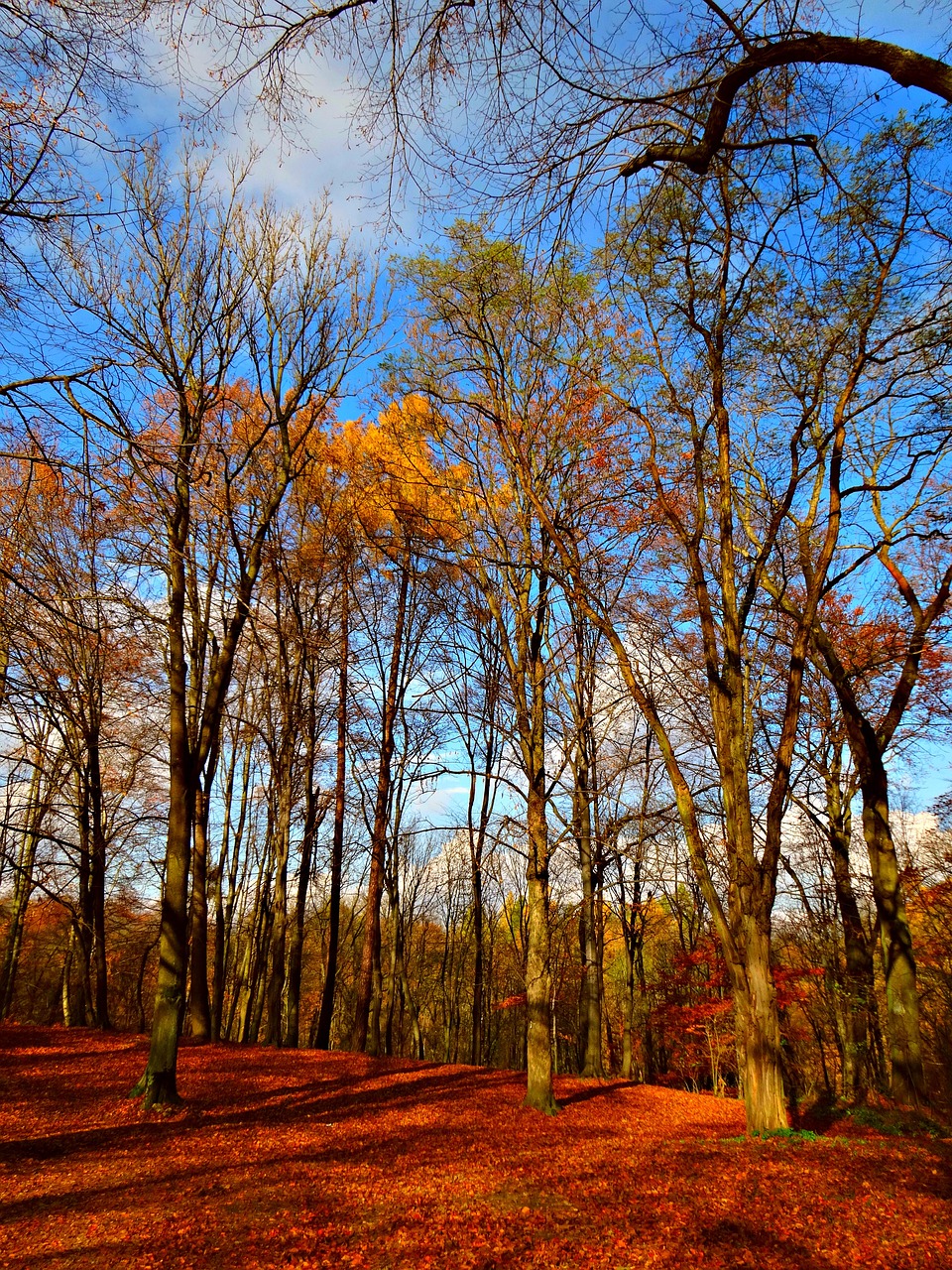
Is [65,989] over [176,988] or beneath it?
beneath

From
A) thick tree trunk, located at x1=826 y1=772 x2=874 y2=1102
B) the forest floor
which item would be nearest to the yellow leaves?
the forest floor

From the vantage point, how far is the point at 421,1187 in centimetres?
558

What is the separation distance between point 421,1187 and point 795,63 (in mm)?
7990

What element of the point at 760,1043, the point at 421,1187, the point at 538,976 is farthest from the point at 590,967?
the point at 421,1187

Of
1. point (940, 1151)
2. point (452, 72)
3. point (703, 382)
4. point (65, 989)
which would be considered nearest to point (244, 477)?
point (703, 382)

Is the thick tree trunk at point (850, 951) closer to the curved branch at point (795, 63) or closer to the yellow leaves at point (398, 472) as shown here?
the yellow leaves at point (398, 472)

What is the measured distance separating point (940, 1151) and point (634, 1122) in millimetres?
4140

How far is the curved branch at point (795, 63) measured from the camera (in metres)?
3.10

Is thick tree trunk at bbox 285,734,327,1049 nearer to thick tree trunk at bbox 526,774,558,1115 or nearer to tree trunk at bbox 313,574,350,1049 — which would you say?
tree trunk at bbox 313,574,350,1049

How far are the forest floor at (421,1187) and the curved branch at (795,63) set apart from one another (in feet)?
20.0

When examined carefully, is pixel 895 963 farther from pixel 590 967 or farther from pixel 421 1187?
pixel 590 967

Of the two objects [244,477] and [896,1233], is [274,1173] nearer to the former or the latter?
[896,1233]

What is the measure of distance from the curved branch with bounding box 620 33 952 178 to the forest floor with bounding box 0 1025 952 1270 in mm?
6089

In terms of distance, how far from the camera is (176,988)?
7676mm
